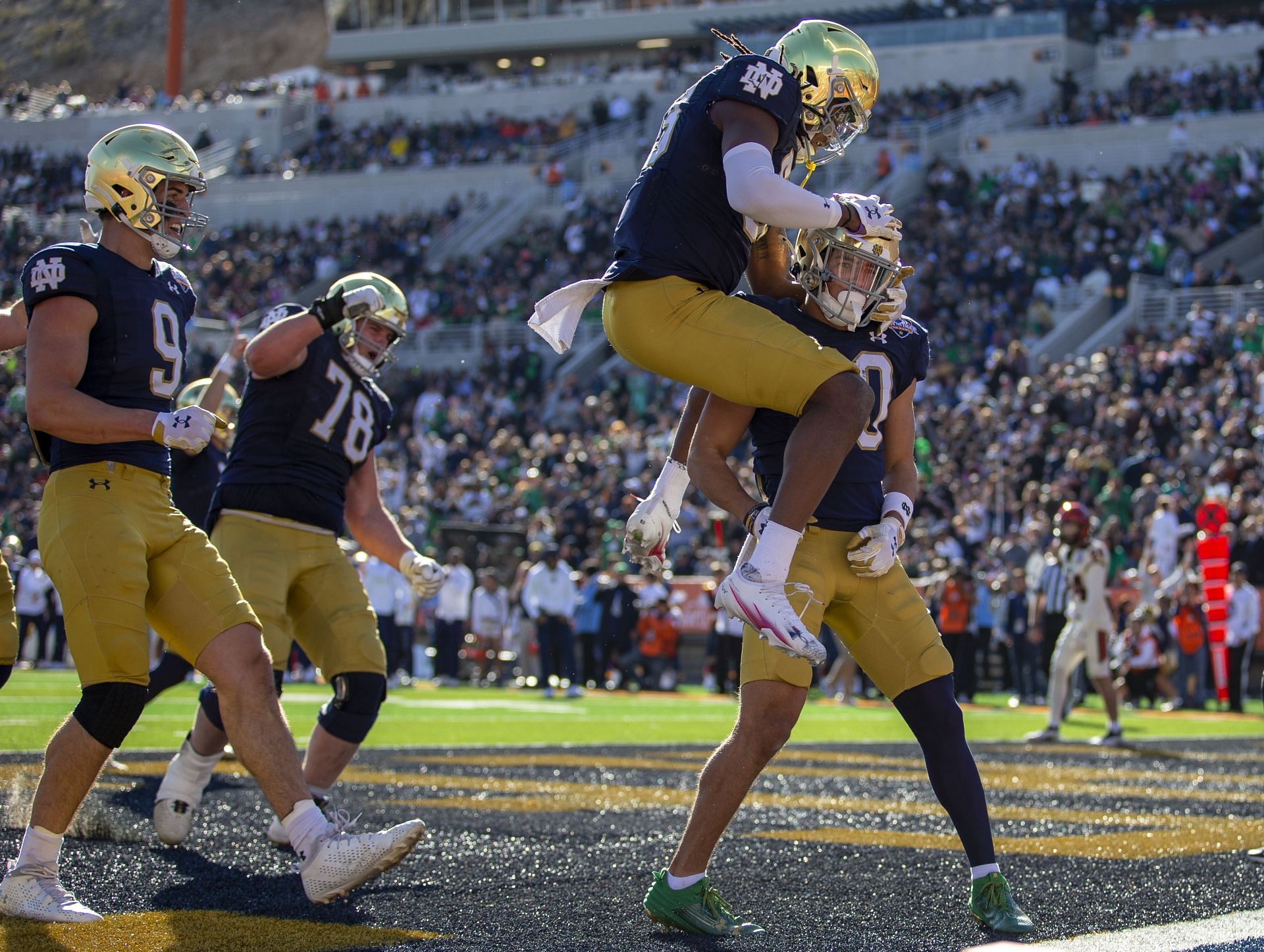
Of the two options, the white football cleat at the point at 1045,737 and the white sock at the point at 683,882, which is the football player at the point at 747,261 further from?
the white football cleat at the point at 1045,737

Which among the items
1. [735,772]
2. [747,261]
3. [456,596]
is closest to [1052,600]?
[456,596]

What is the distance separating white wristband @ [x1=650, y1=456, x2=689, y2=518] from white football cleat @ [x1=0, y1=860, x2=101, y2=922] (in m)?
1.87

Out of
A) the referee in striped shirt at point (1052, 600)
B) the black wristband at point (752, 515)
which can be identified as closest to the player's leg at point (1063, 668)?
the referee in striped shirt at point (1052, 600)

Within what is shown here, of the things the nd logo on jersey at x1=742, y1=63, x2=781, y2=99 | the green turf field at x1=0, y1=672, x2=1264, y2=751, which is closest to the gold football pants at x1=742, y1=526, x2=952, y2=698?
the nd logo on jersey at x1=742, y1=63, x2=781, y2=99

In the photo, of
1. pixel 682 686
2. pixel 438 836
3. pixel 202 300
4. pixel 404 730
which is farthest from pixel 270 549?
pixel 202 300

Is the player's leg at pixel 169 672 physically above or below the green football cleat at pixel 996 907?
above

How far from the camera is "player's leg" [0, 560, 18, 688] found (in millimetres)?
4453

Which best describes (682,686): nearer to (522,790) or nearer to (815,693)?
(815,693)

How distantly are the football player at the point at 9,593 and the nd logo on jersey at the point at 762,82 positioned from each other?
6.94ft

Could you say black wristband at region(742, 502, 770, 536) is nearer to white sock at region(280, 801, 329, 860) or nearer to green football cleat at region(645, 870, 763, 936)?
green football cleat at region(645, 870, 763, 936)

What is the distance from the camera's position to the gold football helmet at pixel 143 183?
174 inches

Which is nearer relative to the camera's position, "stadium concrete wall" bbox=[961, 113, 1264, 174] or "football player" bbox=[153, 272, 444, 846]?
"football player" bbox=[153, 272, 444, 846]

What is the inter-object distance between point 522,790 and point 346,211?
32.8 meters

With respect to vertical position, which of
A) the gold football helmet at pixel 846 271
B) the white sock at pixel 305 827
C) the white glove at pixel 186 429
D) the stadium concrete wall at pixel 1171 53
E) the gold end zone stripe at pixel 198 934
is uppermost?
the stadium concrete wall at pixel 1171 53
